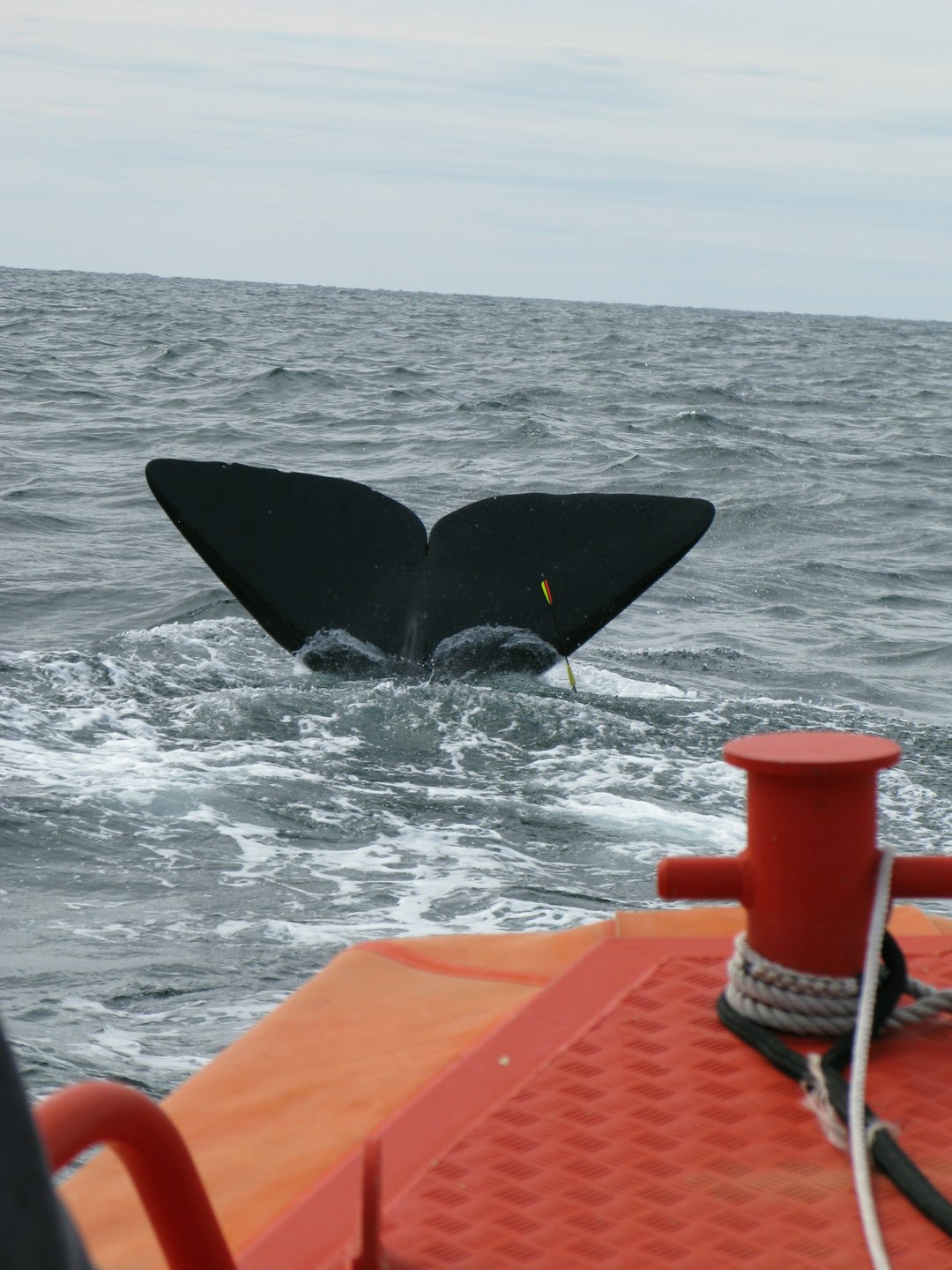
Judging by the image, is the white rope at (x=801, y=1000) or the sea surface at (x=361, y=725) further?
the sea surface at (x=361, y=725)

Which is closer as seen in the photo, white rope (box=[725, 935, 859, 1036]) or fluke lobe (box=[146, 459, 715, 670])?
white rope (box=[725, 935, 859, 1036])

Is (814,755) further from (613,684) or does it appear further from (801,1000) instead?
(613,684)

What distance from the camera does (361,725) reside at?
601 centimetres

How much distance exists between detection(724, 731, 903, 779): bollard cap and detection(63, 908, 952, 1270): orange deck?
398mm

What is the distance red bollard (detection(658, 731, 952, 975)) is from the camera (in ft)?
5.98

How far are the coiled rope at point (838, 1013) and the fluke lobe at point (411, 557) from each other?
4.13 metres

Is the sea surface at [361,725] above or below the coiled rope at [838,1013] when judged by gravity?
below

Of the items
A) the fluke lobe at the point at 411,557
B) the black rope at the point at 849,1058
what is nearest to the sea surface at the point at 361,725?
the fluke lobe at the point at 411,557

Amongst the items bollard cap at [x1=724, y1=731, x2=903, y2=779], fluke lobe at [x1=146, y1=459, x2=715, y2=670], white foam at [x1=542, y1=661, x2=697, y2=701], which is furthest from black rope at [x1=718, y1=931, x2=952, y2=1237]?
white foam at [x1=542, y1=661, x2=697, y2=701]

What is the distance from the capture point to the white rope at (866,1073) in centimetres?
155

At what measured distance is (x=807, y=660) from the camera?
26.6ft

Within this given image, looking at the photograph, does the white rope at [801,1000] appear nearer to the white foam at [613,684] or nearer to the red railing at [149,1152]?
the red railing at [149,1152]

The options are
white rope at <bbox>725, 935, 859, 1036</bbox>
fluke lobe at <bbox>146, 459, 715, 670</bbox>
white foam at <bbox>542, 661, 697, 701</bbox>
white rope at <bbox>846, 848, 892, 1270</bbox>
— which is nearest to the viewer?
white rope at <bbox>846, 848, 892, 1270</bbox>

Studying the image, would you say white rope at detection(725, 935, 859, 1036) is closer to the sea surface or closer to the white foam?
the sea surface
